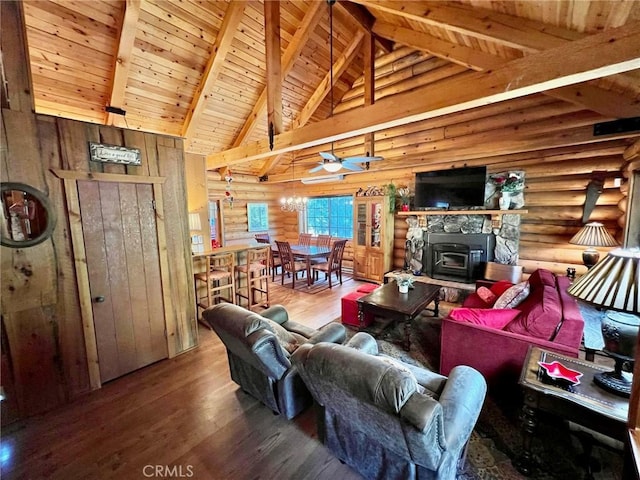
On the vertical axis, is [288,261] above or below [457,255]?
below

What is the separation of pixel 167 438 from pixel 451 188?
5.48 meters

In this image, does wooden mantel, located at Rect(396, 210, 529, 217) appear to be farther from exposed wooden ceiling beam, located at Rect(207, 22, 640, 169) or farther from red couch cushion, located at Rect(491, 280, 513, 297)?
exposed wooden ceiling beam, located at Rect(207, 22, 640, 169)

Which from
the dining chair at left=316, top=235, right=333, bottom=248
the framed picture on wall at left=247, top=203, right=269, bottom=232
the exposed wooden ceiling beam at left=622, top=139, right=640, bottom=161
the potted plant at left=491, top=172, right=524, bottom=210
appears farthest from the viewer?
the framed picture on wall at left=247, top=203, right=269, bottom=232

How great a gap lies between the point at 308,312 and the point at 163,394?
2310mm

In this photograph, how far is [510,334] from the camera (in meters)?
2.22

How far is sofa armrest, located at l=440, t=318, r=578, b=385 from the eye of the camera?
2.16 meters

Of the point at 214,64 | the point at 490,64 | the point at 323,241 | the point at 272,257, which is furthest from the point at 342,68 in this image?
the point at 272,257

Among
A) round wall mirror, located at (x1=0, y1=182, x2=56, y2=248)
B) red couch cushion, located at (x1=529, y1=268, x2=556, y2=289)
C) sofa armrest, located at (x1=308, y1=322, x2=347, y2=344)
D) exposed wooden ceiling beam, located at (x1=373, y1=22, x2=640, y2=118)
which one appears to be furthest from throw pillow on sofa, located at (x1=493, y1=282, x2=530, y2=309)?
round wall mirror, located at (x1=0, y1=182, x2=56, y2=248)

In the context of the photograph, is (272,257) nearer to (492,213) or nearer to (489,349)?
(492,213)

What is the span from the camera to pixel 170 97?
4703mm

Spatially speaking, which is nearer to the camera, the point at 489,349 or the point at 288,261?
the point at 489,349

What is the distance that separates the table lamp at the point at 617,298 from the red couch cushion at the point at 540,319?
529mm

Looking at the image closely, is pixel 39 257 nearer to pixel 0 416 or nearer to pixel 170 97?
pixel 0 416

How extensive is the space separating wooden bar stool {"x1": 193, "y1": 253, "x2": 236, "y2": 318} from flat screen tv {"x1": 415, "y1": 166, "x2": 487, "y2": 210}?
3980 mm
